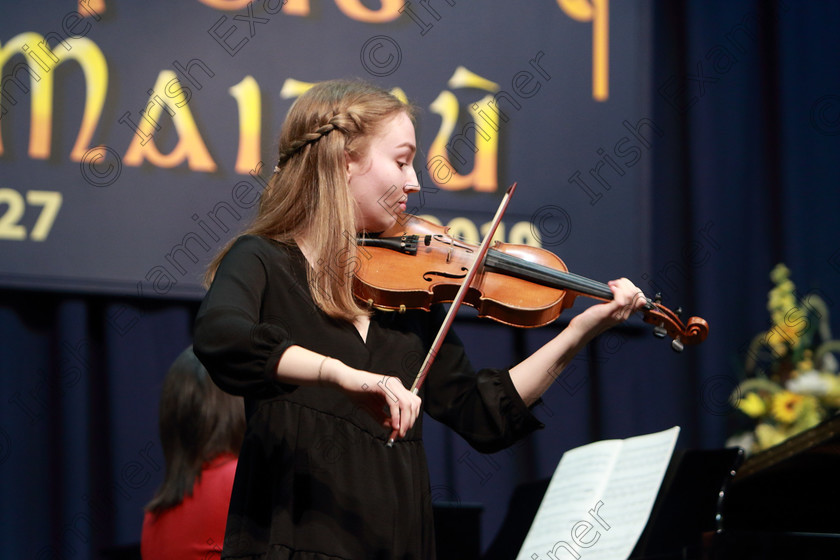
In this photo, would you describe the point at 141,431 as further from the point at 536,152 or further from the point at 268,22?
the point at 536,152

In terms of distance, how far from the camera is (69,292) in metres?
2.61

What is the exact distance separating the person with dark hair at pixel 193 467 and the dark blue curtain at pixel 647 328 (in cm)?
71

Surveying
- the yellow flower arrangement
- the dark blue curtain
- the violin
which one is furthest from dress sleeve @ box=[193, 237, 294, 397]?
the yellow flower arrangement

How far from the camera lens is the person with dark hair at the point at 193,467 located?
1937 millimetres

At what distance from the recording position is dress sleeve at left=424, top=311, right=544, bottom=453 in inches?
58.1

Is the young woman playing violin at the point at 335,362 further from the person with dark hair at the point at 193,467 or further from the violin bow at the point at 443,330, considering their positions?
the person with dark hair at the point at 193,467

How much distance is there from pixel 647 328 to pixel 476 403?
1.88 metres

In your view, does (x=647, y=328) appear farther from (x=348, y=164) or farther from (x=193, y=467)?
(x=348, y=164)

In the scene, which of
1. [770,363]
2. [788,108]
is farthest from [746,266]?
[788,108]

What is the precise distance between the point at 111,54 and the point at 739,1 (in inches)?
90.6

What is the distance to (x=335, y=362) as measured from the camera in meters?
1.14

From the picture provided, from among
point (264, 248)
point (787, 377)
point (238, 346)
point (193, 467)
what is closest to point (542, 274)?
point (264, 248)

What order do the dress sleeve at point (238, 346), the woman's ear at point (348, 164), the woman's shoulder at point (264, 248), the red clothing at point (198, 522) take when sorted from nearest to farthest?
1. the dress sleeve at point (238, 346)
2. the woman's shoulder at point (264, 248)
3. the woman's ear at point (348, 164)
4. the red clothing at point (198, 522)

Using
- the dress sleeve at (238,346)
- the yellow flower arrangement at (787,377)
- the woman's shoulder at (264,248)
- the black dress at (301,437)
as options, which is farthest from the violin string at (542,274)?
the yellow flower arrangement at (787,377)
